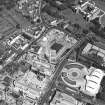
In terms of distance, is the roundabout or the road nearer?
the road

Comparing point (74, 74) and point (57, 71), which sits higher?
point (74, 74)

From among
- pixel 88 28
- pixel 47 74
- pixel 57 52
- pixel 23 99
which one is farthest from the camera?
pixel 88 28

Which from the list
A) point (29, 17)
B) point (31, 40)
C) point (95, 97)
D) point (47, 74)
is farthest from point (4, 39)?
point (95, 97)

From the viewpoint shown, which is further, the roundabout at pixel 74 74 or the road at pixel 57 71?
the roundabout at pixel 74 74

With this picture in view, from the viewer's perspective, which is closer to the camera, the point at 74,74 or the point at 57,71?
the point at 74,74

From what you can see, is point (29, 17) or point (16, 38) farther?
point (29, 17)

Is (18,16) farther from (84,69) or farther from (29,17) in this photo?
(84,69)

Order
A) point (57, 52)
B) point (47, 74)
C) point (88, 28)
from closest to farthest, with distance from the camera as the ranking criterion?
1. point (47, 74)
2. point (57, 52)
3. point (88, 28)

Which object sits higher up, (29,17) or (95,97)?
(29,17)

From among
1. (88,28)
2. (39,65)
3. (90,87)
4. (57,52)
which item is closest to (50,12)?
(88,28)

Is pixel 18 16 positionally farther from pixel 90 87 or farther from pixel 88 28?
pixel 90 87
